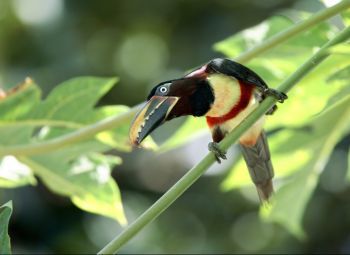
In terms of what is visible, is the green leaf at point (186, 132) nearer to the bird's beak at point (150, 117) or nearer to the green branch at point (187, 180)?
the bird's beak at point (150, 117)

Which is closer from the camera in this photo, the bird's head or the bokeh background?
the bird's head

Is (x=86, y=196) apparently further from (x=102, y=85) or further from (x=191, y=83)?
(x=191, y=83)

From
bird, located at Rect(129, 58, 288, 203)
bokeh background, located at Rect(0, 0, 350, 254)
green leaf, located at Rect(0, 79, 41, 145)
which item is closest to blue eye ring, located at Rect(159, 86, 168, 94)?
bird, located at Rect(129, 58, 288, 203)

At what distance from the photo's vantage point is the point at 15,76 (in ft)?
15.5

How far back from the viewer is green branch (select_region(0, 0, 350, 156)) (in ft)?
5.32

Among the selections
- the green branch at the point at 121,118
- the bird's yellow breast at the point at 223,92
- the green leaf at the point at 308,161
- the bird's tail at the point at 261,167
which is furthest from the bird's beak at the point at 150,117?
the green leaf at the point at 308,161

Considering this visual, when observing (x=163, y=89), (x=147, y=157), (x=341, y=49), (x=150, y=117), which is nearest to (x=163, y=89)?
Result: (x=163, y=89)

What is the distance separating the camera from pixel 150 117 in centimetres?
147


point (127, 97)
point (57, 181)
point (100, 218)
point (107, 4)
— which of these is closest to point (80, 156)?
point (57, 181)

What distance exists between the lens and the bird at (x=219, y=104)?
1.48m

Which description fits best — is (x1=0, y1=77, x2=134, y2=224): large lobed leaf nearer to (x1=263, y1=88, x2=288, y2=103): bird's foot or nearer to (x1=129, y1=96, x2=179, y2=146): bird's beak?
(x1=129, y1=96, x2=179, y2=146): bird's beak

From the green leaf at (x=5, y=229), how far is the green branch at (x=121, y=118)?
1.60ft

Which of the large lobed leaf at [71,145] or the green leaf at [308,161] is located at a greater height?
the large lobed leaf at [71,145]

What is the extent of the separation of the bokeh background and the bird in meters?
2.43
